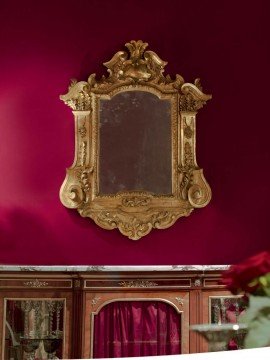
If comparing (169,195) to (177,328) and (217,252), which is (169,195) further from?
(177,328)

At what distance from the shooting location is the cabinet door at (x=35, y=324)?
4.02m

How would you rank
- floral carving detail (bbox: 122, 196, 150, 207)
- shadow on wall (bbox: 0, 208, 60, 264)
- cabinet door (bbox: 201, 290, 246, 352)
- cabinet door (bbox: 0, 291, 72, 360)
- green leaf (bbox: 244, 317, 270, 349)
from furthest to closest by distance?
floral carving detail (bbox: 122, 196, 150, 207)
shadow on wall (bbox: 0, 208, 60, 264)
cabinet door (bbox: 201, 290, 246, 352)
cabinet door (bbox: 0, 291, 72, 360)
green leaf (bbox: 244, 317, 270, 349)

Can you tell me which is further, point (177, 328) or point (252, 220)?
point (252, 220)

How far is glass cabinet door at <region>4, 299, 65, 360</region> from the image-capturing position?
402 centimetres

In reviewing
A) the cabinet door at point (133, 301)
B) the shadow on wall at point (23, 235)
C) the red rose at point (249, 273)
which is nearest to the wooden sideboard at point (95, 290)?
the cabinet door at point (133, 301)

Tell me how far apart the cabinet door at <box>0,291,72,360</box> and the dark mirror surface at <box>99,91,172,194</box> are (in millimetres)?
820

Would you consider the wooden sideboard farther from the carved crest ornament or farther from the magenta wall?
the carved crest ornament

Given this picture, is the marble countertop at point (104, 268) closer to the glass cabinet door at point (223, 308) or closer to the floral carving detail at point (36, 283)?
the floral carving detail at point (36, 283)

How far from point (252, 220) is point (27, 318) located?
1.63m

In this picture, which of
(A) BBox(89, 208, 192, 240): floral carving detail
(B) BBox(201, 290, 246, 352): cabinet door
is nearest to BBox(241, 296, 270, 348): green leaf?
(B) BBox(201, 290, 246, 352): cabinet door

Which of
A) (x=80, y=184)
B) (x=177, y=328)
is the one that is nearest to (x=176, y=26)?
(x=80, y=184)

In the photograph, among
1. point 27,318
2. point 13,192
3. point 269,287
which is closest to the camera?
point 269,287

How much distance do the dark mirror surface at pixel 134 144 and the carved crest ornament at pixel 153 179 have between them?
29 mm

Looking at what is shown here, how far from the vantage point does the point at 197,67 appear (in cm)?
450
